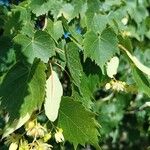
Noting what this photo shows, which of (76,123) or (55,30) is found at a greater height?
(55,30)

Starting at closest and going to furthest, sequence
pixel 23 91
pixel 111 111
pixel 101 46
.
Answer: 1. pixel 23 91
2. pixel 101 46
3. pixel 111 111

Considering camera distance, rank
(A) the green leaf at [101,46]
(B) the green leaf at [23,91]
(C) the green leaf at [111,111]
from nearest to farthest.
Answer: (B) the green leaf at [23,91] → (A) the green leaf at [101,46] → (C) the green leaf at [111,111]

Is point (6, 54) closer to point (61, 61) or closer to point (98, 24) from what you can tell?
point (61, 61)

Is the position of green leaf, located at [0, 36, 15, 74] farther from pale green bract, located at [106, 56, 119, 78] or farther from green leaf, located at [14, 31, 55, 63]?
pale green bract, located at [106, 56, 119, 78]

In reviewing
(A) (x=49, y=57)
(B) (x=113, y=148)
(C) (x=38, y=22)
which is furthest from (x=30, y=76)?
(B) (x=113, y=148)

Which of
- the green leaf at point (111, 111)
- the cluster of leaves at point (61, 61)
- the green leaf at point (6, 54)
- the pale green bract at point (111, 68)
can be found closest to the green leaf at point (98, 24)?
the cluster of leaves at point (61, 61)

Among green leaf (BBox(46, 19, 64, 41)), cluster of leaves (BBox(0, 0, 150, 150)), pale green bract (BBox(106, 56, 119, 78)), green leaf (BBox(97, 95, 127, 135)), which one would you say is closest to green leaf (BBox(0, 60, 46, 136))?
cluster of leaves (BBox(0, 0, 150, 150))

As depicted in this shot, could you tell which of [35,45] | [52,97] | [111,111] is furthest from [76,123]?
[111,111]

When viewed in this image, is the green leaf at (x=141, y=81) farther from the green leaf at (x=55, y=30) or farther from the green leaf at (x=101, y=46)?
the green leaf at (x=55, y=30)
